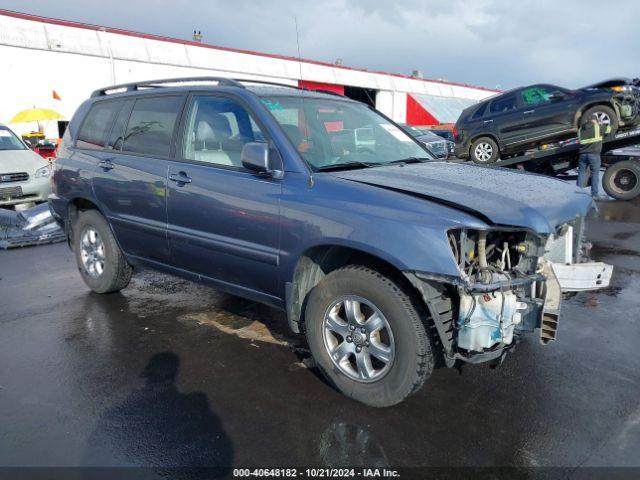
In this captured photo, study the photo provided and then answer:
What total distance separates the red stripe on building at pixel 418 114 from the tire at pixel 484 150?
1005 inches

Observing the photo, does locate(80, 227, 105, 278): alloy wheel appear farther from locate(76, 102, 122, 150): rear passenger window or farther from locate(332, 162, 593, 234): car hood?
locate(332, 162, 593, 234): car hood

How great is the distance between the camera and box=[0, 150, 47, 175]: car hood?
367 inches

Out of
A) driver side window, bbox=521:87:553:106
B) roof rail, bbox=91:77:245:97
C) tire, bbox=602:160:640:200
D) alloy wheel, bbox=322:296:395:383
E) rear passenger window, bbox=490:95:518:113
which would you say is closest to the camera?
alloy wheel, bbox=322:296:395:383

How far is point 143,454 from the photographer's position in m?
2.72

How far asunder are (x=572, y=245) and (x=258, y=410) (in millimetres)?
2280

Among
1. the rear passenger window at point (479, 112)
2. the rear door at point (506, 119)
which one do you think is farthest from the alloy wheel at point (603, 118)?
the rear passenger window at point (479, 112)

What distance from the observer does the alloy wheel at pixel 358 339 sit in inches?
120

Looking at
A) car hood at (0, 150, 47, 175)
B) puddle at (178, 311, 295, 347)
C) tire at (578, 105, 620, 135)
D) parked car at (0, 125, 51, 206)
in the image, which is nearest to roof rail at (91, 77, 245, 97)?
puddle at (178, 311, 295, 347)

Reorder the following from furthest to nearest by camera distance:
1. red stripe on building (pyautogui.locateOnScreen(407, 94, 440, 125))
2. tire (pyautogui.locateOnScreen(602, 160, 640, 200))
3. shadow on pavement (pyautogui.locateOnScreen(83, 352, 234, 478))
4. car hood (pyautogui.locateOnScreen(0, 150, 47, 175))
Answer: red stripe on building (pyautogui.locateOnScreen(407, 94, 440, 125)), tire (pyautogui.locateOnScreen(602, 160, 640, 200)), car hood (pyautogui.locateOnScreen(0, 150, 47, 175)), shadow on pavement (pyautogui.locateOnScreen(83, 352, 234, 478))

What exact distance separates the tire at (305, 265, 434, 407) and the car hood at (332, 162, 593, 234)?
0.58 meters

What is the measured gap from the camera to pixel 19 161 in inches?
378

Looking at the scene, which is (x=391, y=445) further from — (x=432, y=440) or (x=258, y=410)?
(x=258, y=410)

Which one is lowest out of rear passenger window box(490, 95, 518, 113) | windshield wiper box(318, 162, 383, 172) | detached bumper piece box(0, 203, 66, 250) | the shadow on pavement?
the shadow on pavement

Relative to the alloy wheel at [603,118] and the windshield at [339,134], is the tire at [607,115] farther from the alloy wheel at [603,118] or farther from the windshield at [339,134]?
the windshield at [339,134]
